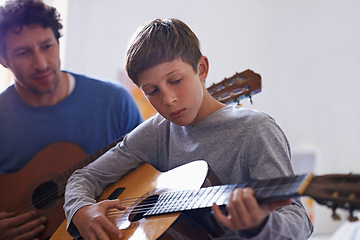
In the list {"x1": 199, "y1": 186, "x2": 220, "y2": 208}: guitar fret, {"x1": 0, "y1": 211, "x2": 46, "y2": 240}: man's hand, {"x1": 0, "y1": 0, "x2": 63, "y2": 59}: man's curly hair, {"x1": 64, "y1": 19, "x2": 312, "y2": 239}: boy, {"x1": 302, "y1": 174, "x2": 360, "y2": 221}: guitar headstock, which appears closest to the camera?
{"x1": 302, "y1": 174, "x2": 360, "y2": 221}: guitar headstock

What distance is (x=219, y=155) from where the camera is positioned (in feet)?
3.50

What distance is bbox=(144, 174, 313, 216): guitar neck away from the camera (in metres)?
0.70

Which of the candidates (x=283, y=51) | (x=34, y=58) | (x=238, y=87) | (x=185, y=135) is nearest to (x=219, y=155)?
(x=185, y=135)

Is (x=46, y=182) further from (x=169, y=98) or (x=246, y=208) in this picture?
(x=246, y=208)

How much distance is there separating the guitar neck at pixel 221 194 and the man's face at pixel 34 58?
82 cm

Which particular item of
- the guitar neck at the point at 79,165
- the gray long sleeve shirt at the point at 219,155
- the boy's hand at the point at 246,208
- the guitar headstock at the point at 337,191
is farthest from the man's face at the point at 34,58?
the guitar headstock at the point at 337,191

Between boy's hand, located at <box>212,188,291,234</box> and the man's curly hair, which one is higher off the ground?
the man's curly hair

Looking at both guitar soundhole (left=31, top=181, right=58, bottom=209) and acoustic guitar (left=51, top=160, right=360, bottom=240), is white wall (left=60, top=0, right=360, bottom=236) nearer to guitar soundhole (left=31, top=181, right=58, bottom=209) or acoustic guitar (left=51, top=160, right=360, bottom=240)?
guitar soundhole (left=31, top=181, right=58, bottom=209)

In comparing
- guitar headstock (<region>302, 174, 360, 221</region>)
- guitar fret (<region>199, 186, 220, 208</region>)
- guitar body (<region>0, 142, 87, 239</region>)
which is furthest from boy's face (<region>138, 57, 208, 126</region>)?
guitar body (<region>0, 142, 87, 239</region>)

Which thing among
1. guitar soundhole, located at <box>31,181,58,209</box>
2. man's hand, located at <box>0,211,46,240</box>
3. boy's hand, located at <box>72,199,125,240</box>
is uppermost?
boy's hand, located at <box>72,199,125,240</box>

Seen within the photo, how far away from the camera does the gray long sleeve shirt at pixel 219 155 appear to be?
90 cm

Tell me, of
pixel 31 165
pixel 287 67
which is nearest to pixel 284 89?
pixel 287 67

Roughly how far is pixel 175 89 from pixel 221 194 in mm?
310

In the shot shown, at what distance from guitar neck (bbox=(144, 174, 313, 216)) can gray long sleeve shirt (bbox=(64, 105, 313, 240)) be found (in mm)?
74
